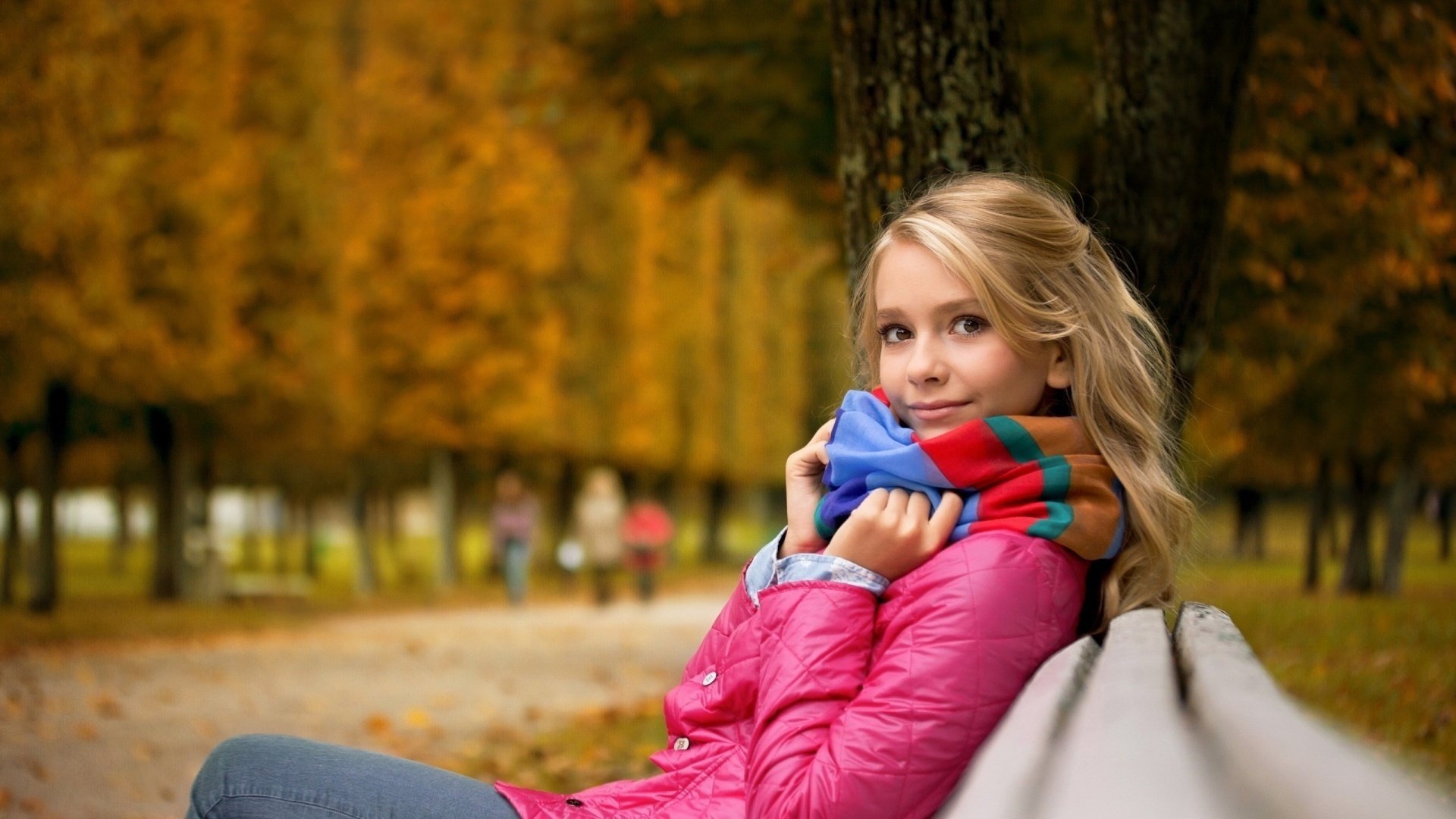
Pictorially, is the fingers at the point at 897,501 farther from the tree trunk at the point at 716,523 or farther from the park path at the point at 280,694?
the tree trunk at the point at 716,523

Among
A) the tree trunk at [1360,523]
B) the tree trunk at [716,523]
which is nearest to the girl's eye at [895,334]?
the tree trunk at [1360,523]

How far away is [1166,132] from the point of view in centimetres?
463

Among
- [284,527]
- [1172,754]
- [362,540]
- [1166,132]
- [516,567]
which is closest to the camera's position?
[1172,754]

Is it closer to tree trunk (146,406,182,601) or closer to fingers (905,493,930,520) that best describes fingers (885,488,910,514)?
fingers (905,493,930,520)

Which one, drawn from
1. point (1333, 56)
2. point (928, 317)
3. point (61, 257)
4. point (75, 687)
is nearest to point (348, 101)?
point (61, 257)

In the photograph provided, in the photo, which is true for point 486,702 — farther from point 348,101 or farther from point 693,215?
point 693,215

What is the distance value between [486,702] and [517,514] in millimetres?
13366

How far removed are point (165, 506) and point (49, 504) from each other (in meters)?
3.16

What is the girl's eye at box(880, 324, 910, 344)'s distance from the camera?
2307mm

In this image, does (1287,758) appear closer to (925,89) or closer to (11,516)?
(925,89)

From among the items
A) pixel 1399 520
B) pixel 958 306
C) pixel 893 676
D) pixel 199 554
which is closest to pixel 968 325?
pixel 958 306

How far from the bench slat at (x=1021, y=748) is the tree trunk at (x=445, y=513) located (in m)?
27.4

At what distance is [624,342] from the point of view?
3306cm

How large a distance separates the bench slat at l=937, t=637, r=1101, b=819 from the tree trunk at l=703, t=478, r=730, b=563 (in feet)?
134
